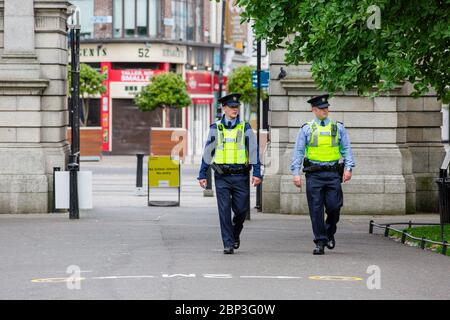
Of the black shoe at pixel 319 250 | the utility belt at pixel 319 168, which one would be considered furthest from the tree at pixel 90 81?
the black shoe at pixel 319 250

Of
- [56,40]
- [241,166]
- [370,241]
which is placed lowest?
[370,241]

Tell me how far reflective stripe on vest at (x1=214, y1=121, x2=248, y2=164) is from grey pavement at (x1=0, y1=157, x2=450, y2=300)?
3.56ft

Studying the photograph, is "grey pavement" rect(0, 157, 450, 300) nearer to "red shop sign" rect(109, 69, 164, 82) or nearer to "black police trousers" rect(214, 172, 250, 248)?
"black police trousers" rect(214, 172, 250, 248)

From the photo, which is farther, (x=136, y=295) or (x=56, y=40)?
(x=56, y=40)

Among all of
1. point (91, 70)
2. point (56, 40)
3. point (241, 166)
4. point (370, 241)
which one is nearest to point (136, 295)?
point (241, 166)

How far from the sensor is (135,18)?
58500 mm

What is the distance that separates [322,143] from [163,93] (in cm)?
3904

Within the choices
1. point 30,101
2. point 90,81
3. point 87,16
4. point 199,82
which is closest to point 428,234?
point 30,101

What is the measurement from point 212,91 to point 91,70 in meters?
11.1

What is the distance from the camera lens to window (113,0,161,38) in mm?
58250

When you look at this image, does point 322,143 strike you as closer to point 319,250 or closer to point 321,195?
point 321,195
